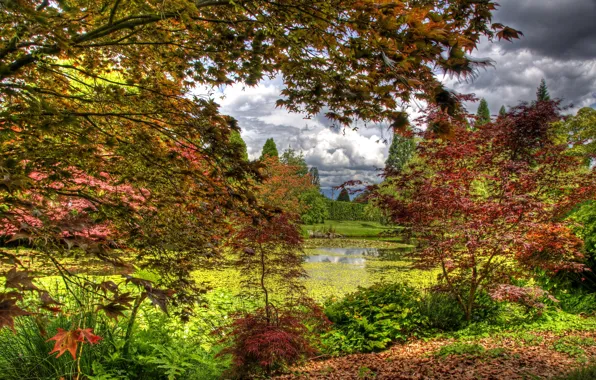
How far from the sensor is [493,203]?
16.8 feet

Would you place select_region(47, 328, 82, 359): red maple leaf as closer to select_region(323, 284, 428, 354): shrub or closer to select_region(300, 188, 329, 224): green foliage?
select_region(323, 284, 428, 354): shrub

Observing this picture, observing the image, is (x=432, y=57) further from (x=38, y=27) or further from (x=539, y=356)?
(x=539, y=356)

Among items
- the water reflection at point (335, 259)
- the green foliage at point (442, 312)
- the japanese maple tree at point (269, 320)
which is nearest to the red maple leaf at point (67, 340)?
the japanese maple tree at point (269, 320)

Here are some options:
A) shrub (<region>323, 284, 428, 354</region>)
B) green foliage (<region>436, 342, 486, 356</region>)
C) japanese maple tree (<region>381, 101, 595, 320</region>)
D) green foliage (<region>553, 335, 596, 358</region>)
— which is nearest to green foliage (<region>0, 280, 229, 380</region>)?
shrub (<region>323, 284, 428, 354</region>)

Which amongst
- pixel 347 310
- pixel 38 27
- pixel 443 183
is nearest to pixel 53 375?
pixel 38 27

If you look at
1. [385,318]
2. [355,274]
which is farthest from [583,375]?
[355,274]

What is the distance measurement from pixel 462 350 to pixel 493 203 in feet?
7.17

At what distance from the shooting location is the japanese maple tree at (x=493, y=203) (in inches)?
201

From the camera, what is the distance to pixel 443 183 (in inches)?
214

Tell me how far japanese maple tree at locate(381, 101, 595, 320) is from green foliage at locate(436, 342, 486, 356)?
4.04 ft

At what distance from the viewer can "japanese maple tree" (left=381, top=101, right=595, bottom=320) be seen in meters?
5.10

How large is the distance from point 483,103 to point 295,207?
44.3m

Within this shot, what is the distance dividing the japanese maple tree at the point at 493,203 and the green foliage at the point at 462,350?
4.04 ft

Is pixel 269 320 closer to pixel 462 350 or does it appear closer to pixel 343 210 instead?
pixel 462 350
